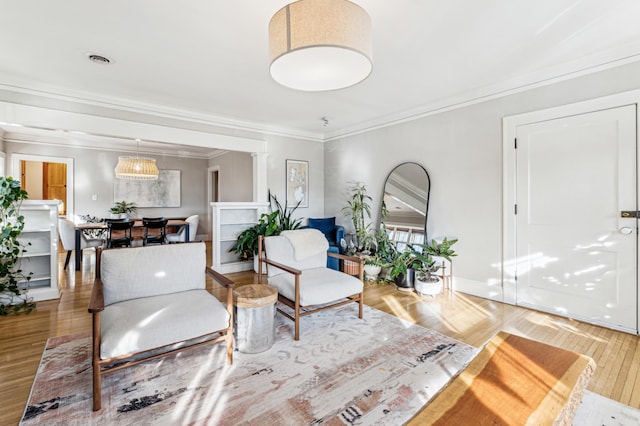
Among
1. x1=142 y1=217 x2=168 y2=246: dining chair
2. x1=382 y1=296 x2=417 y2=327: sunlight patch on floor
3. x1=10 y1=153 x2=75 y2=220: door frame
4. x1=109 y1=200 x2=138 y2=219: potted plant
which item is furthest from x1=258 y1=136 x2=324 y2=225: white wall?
x1=10 y1=153 x2=75 y2=220: door frame

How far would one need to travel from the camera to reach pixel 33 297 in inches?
131

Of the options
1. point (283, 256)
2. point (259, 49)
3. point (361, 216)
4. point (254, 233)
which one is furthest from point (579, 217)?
point (254, 233)

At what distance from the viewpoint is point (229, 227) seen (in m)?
4.84

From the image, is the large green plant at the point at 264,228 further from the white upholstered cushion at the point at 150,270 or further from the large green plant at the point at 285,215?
the white upholstered cushion at the point at 150,270

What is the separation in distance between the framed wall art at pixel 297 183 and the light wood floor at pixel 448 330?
7.16 ft

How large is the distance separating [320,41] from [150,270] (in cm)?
196

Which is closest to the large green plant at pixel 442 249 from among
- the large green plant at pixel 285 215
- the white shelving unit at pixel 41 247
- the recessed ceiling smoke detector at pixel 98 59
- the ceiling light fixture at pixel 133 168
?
the large green plant at pixel 285 215

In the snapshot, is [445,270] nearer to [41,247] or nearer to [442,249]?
[442,249]

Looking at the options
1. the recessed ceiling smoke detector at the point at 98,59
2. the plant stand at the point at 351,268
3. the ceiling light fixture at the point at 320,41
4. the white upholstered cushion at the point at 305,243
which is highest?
the recessed ceiling smoke detector at the point at 98,59

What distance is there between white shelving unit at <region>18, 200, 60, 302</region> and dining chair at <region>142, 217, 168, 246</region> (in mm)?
1570

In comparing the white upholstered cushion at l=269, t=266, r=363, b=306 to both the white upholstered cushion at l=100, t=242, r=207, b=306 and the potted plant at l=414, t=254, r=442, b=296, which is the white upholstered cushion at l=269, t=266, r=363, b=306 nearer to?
the white upholstered cushion at l=100, t=242, r=207, b=306

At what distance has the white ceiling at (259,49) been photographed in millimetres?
2080

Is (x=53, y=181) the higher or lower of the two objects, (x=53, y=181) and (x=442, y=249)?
the higher

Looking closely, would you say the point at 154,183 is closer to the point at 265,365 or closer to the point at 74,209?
the point at 74,209
